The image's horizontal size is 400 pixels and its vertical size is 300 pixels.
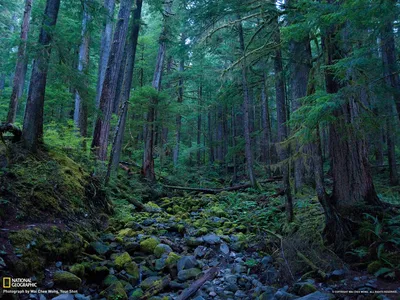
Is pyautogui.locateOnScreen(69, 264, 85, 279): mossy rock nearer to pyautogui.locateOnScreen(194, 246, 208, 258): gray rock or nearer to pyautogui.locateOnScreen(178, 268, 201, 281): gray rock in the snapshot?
pyautogui.locateOnScreen(178, 268, 201, 281): gray rock

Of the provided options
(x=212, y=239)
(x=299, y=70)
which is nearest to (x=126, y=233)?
(x=212, y=239)

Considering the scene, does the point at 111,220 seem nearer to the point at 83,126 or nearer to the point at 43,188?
the point at 43,188

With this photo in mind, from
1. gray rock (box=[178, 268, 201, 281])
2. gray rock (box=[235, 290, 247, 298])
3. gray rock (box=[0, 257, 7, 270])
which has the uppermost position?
gray rock (box=[0, 257, 7, 270])

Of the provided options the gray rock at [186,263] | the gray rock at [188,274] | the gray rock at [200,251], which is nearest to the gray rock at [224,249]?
the gray rock at [200,251]

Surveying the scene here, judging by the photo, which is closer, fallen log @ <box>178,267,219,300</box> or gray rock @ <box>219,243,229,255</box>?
fallen log @ <box>178,267,219,300</box>

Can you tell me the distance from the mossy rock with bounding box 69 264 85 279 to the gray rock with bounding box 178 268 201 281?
1607mm

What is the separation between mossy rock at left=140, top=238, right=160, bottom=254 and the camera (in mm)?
5609

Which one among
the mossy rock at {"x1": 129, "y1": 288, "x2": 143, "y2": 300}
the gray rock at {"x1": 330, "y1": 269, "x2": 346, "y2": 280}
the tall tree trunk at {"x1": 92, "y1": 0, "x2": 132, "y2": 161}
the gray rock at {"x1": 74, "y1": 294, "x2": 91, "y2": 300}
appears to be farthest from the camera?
the tall tree trunk at {"x1": 92, "y1": 0, "x2": 132, "y2": 161}

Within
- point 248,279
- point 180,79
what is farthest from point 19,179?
point 180,79

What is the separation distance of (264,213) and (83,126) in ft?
28.4

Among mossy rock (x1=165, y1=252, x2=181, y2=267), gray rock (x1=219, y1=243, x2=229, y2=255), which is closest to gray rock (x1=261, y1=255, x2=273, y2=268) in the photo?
gray rock (x1=219, y1=243, x2=229, y2=255)

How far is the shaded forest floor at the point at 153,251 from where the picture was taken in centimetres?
376

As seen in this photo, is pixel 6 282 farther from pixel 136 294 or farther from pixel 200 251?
pixel 200 251

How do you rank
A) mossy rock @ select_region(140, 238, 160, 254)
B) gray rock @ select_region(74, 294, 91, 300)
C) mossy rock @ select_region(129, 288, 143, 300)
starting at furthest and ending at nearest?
mossy rock @ select_region(140, 238, 160, 254), mossy rock @ select_region(129, 288, 143, 300), gray rock @ select_region(74, 294, 91, 300)
